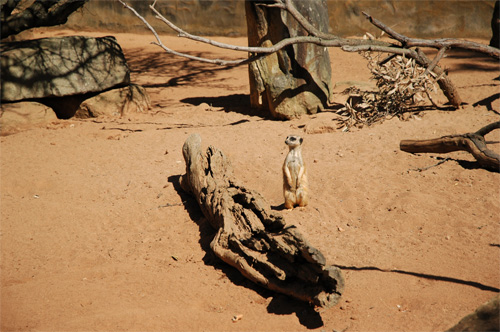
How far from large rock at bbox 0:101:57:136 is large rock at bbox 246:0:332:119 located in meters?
3.59

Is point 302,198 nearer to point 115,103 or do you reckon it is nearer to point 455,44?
point 455,44

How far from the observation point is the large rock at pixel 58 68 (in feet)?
25.8

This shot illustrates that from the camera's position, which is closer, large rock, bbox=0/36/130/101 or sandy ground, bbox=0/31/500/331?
sandy ground, bbox=0/31/500/331

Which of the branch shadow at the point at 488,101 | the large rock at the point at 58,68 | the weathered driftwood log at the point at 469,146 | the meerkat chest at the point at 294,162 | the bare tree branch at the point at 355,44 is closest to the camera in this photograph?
the bare tree branch at the point at 355,44

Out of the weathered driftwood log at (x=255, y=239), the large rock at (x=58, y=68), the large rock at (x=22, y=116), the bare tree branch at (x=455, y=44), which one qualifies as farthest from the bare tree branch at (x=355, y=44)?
the large rock at (x=22, y=116)

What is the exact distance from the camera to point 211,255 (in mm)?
4555

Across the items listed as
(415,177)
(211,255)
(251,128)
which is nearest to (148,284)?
(211,255)

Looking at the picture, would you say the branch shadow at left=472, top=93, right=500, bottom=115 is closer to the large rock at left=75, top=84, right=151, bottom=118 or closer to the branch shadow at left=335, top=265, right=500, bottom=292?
the branch shadow at left=335, top=265, right=500, bottom=292

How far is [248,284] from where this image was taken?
414cm

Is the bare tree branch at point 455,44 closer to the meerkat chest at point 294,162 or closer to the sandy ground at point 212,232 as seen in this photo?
the meerkat chest at point 294,162

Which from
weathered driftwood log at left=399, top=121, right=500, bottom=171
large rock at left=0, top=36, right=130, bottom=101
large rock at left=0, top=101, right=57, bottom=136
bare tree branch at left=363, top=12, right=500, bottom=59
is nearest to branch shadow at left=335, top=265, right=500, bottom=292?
bare tree branch at left=363, top=12, right=500, bottom=59

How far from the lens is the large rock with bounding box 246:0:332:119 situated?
772 cm

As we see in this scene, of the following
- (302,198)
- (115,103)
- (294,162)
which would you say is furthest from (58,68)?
(302,198)

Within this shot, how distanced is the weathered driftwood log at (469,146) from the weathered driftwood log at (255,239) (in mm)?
2442
